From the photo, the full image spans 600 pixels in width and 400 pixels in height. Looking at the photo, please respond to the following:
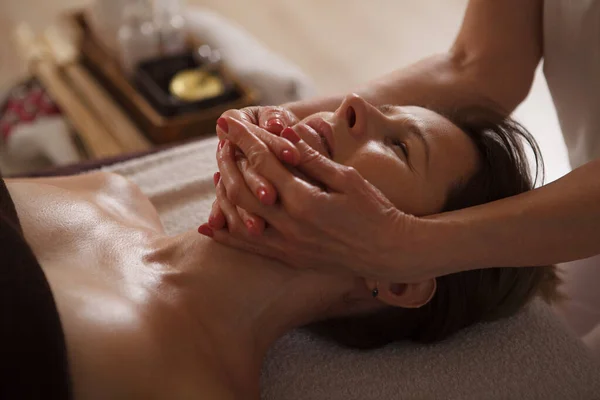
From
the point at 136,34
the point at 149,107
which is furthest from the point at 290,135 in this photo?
the point at 136,34

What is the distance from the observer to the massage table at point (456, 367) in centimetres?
125

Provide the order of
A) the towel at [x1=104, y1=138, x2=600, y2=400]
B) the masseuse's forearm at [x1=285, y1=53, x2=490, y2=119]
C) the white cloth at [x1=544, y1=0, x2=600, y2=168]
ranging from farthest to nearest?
the masseuse's forearm at [x1=285, y1=53, x2=490, y2=119]
the white cloth at [x1=544, y1=0, x2=600, y2=168]
the towel at [x1=104, y1=138, x2=600, y2=400]

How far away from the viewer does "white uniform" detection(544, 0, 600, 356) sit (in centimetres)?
137

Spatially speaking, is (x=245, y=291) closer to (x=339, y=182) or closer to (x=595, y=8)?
(x=339, y=182)

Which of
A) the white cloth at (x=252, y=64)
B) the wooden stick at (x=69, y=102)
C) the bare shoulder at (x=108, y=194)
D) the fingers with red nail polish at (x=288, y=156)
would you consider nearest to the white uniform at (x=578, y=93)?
the fingers with red nail polish at (x=288, y=156)

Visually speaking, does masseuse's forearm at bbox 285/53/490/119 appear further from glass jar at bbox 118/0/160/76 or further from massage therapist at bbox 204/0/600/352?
glass jar at bbox 118/0/160/76

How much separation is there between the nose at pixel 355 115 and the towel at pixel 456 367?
445 mm

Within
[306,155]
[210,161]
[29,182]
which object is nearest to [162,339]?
[306,155]

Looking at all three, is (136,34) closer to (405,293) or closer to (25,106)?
(25,106)

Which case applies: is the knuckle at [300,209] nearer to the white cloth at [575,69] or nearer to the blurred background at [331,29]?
the white cloth at [575,69]

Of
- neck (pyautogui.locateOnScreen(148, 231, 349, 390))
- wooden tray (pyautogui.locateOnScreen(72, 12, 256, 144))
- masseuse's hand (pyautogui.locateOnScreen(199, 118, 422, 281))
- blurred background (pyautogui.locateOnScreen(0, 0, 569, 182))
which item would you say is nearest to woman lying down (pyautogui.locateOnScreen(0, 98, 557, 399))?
neck (pyautogui.locateOnScreen(148, 231, 349, 390))

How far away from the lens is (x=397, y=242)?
3.31 feet

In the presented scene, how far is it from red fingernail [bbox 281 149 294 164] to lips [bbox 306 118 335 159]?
0.46 feet

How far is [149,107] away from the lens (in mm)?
2449
